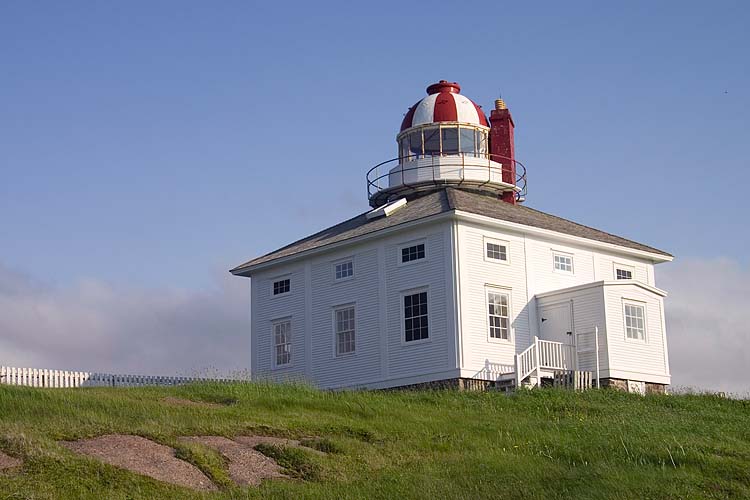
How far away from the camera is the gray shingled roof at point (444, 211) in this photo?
3152 centimetres

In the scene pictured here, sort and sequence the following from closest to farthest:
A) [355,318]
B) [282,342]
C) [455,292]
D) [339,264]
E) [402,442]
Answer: [402,442]
[455,292]
[355,318]
[339,264]
[282,342]

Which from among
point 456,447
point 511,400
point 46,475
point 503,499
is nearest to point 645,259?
point 511,400

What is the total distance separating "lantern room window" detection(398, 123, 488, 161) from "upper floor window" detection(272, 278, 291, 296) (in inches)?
226

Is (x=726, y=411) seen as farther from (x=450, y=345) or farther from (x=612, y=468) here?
(x=612, y=468)

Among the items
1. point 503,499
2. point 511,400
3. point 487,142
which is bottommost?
point 503,499

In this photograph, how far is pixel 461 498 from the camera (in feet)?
49.4

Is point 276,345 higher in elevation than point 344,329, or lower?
lower

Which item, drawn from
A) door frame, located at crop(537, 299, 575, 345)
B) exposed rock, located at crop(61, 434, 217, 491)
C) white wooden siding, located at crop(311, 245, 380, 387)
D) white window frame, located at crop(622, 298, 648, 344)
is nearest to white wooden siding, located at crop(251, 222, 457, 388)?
white wooden siding, located at crop(311, 245, 380, 387)

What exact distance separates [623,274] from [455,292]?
759cm

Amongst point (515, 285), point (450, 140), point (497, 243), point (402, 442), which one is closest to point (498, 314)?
point (515, 285)

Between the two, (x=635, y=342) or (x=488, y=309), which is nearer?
(x=488, y=309)

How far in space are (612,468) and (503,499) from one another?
2732mm

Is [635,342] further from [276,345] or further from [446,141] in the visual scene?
[276,345]

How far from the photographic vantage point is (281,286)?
35.3 meters
